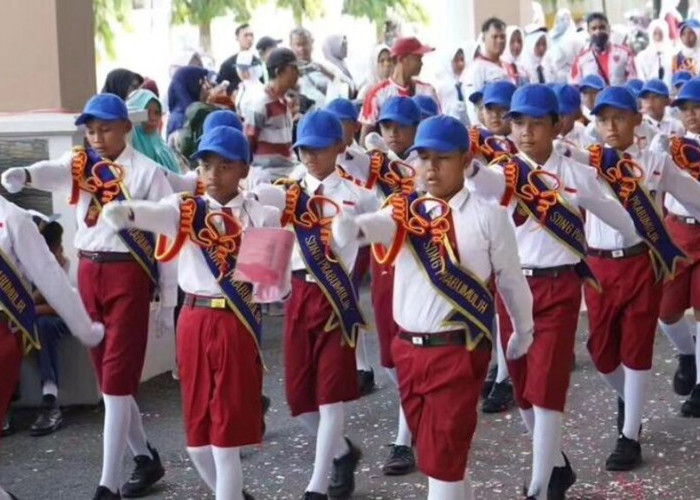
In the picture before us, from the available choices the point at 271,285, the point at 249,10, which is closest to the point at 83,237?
the point at 271,285

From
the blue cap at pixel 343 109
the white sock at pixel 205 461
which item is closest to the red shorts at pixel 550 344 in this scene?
the white sock at pixel 205 461

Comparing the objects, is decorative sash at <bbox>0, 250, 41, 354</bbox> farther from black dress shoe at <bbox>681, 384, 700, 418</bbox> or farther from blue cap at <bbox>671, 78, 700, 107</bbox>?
blue cap at <bbox>671, 78, 700, 107</bbox>

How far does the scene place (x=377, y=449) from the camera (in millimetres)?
7348

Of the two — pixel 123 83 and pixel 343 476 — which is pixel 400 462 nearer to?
pixel 343 476

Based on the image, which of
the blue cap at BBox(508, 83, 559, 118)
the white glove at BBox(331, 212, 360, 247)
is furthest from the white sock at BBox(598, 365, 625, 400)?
the white glove at BBox(331, 212, 360, 247)

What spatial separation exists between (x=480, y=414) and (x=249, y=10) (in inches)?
682

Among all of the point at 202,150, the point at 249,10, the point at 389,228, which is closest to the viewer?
the point at 389,228

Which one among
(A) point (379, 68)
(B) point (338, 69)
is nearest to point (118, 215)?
(A) point (379, 68)

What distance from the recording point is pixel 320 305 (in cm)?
629

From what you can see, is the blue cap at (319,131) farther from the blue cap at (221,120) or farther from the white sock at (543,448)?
the white sock at (543,448)

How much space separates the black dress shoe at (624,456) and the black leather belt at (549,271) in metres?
1.14

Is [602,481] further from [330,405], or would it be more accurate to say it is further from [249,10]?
[249,10]

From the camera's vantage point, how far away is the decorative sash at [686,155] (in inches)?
302

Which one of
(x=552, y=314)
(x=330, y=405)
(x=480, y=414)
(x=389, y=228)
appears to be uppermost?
(x=389, y=228)
